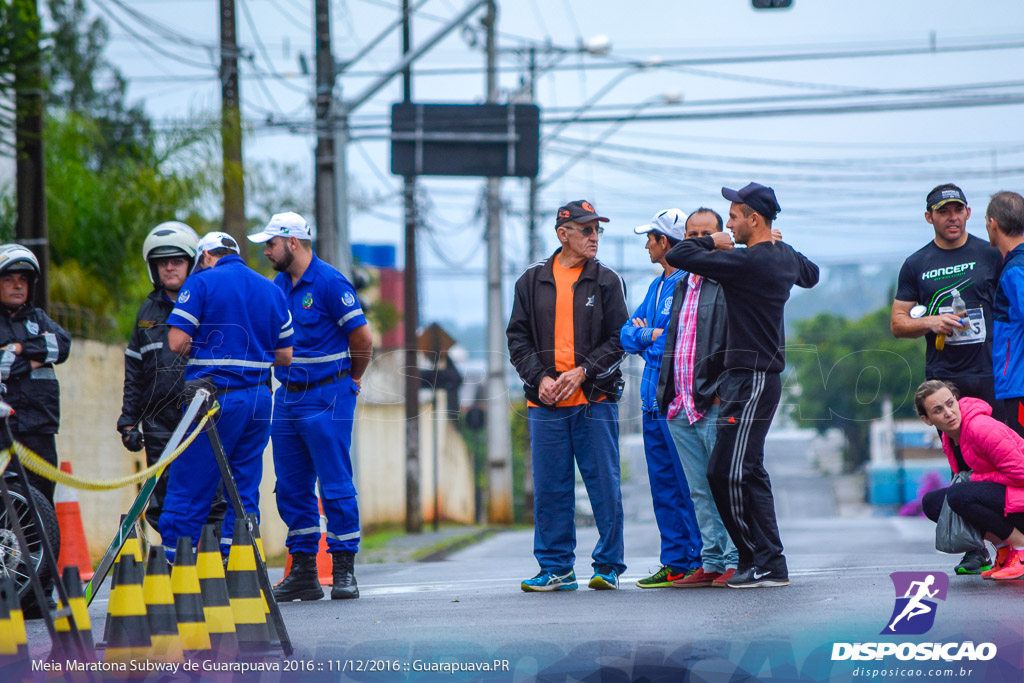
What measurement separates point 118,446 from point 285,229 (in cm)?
739

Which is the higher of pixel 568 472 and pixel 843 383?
pixel 843 383

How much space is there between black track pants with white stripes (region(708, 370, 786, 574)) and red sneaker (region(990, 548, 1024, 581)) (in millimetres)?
1214

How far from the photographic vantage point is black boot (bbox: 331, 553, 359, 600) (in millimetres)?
7566

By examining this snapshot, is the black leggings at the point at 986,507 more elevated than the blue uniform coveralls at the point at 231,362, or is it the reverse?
the blue uniform coveralls at the point at 231,362

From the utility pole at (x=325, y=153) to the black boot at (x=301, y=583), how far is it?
7.54m

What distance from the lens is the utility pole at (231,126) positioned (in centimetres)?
1605

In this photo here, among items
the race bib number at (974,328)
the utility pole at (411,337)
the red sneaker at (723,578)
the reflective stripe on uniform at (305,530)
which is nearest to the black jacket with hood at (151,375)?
the reflective stripe on uniform at (305,530)

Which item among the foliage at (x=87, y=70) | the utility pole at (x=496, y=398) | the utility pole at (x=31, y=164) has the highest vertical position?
the foliage at (x=87, y=70)

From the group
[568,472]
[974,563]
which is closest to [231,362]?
[568,472]

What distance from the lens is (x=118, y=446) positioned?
558 inches

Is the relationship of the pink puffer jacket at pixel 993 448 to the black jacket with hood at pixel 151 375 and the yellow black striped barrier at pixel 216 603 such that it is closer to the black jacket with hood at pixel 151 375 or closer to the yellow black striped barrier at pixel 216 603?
the yellow black striped barrier at pixel 216 603

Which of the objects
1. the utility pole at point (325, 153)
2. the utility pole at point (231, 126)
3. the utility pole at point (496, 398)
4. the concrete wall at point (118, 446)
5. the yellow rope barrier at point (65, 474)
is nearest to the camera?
the yellow rope barrier at point (65, 474)

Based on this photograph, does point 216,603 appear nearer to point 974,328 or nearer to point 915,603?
point 915,603

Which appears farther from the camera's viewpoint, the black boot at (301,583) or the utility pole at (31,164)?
the utility pole at (31,164)
